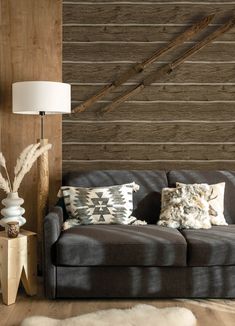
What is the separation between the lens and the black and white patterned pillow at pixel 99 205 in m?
3.08

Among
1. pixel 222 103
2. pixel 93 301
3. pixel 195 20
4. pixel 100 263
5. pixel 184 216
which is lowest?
pixel 93 301

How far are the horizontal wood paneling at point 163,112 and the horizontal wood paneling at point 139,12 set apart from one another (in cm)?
70

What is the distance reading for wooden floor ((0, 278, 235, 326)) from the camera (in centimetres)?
245

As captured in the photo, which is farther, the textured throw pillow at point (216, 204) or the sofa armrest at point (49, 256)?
the textured throw pillow at point (216, 204)

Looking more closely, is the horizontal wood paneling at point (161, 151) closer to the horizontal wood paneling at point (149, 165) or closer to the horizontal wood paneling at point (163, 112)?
the horizontal wood paneling at point (149, 165)

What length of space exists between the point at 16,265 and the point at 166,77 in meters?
1.94

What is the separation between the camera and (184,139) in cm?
354

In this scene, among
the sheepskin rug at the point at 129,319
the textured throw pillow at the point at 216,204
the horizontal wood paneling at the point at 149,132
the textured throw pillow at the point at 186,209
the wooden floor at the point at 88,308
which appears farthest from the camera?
the horizontal wood paneling at the point at 149,132

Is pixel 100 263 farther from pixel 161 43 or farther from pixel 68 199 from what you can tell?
pixel 161 43

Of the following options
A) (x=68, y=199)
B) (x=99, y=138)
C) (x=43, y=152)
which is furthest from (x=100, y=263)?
(x=99, y=138)

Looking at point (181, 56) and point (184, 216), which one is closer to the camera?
point (184, 216)

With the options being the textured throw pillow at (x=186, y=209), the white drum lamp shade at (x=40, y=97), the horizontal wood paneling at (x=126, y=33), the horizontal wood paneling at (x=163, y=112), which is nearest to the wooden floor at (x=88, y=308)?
the textured throw pillow at (x=186, y=209)

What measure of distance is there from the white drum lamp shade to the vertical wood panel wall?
18.6 inches

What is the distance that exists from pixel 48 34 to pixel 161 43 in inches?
37.7
